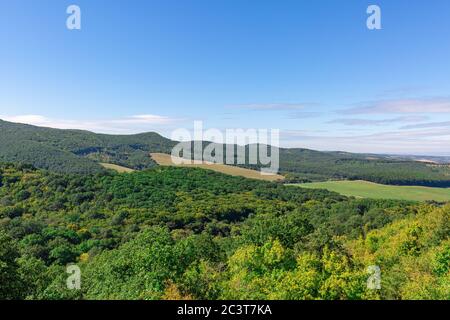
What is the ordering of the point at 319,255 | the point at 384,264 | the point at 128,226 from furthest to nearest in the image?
the point at 128,226, the point at 384,264, the point at 319,255

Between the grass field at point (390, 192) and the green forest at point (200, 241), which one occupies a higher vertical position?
the green forest at point (200, 241)

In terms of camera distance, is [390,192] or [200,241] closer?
[200,241]

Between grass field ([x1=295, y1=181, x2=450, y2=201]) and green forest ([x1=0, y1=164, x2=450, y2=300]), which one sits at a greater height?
green forest ([x1=0, y1=164, x2=450, y2=300])

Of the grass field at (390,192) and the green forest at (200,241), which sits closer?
the green forest at (200,241)

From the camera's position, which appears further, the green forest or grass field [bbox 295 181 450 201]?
grass field [bbox 295 181 450 201]

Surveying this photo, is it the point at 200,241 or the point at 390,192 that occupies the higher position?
the point at 200,241
